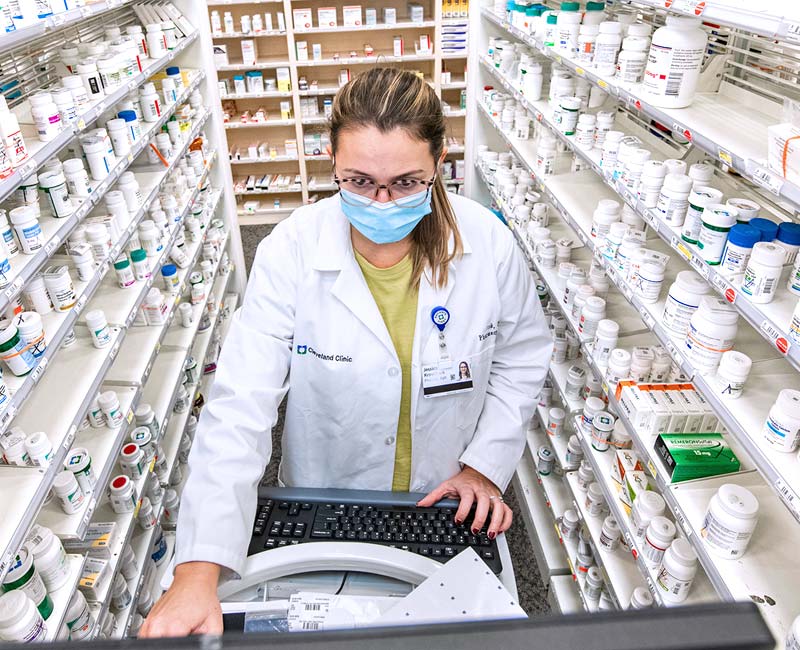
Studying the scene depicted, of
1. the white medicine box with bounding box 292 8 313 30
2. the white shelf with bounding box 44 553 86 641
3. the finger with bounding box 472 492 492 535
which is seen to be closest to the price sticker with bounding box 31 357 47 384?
the white shelf with bounding box 44 553 86 641

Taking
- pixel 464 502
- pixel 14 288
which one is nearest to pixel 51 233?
pixel 14 288

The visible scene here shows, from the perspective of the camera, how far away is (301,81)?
19.4ft

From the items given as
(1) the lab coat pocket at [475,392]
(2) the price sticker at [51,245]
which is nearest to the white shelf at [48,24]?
(2) the price sticker at [51,245]

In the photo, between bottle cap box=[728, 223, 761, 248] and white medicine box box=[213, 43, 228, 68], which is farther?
white medicine box box=[213, 43, 228, 68]

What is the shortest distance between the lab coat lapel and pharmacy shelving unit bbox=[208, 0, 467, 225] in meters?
4.30

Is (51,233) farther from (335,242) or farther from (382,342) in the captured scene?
(382,342)

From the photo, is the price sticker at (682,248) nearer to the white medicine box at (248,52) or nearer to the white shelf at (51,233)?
the white shelf at (51,233)

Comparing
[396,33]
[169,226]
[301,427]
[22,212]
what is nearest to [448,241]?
[301,427]

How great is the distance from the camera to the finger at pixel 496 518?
1408mm

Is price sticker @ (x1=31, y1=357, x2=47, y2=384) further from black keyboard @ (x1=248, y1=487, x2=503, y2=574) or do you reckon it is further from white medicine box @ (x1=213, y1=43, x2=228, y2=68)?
white medicine box @ (x1=213, y1=43, x2=228, y2=68)

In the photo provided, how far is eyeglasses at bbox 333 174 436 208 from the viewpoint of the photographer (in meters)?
1.47

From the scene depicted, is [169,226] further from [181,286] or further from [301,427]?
[301,427]

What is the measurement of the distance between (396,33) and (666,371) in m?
4.97

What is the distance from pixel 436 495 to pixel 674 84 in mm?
1358
